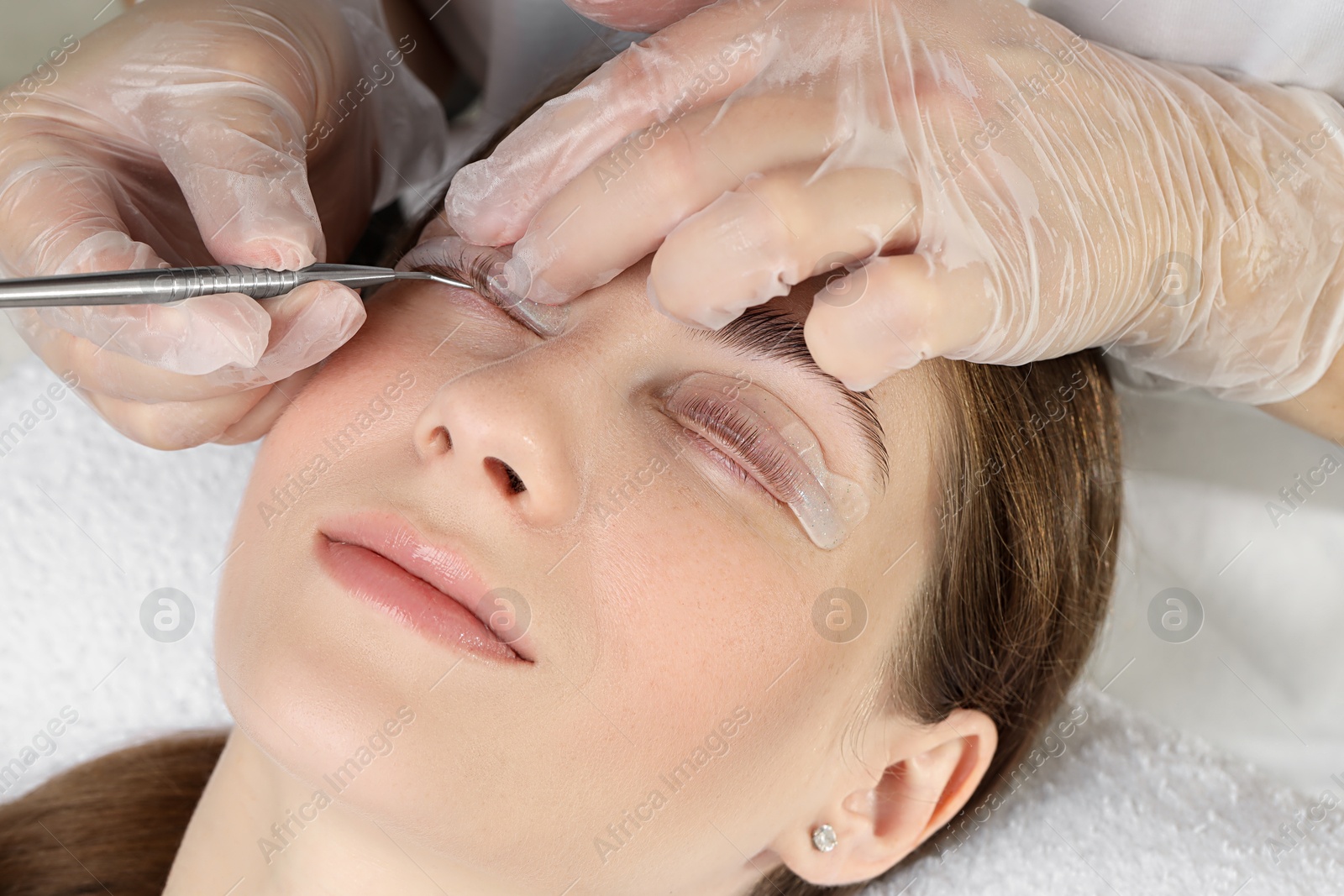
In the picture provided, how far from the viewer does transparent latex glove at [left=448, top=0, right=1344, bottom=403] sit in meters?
0.98

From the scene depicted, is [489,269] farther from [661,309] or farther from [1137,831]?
[1137,831]

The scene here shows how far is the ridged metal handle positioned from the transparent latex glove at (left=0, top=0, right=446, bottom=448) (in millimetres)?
15

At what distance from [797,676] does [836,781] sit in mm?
241

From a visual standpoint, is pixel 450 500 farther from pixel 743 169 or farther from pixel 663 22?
pixel 663 22

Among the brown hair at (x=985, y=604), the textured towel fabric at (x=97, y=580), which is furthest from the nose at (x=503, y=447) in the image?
the textured towel fabric at (x=97, y=580)

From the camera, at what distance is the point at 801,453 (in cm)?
110

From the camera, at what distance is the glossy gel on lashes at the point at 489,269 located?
116 centimetres

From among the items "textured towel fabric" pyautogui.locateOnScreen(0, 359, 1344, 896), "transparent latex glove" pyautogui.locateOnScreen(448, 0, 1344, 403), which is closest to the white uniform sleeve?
"transparent latex glove" pyautogui.locateOnScreen(448, 0, 1344, 403)

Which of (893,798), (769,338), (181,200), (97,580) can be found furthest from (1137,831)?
(97,580)

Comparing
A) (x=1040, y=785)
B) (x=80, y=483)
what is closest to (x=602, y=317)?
(x=1040, y=785)

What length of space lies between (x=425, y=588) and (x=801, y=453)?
41 cm

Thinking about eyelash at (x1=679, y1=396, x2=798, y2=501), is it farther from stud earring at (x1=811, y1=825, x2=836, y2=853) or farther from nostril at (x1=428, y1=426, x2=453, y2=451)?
stud earring at (x1=811, y1=825, x2=836, y2=853)

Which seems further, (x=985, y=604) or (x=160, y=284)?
(x=985, y=604)

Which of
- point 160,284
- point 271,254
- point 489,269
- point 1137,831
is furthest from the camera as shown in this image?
point 1137,831
